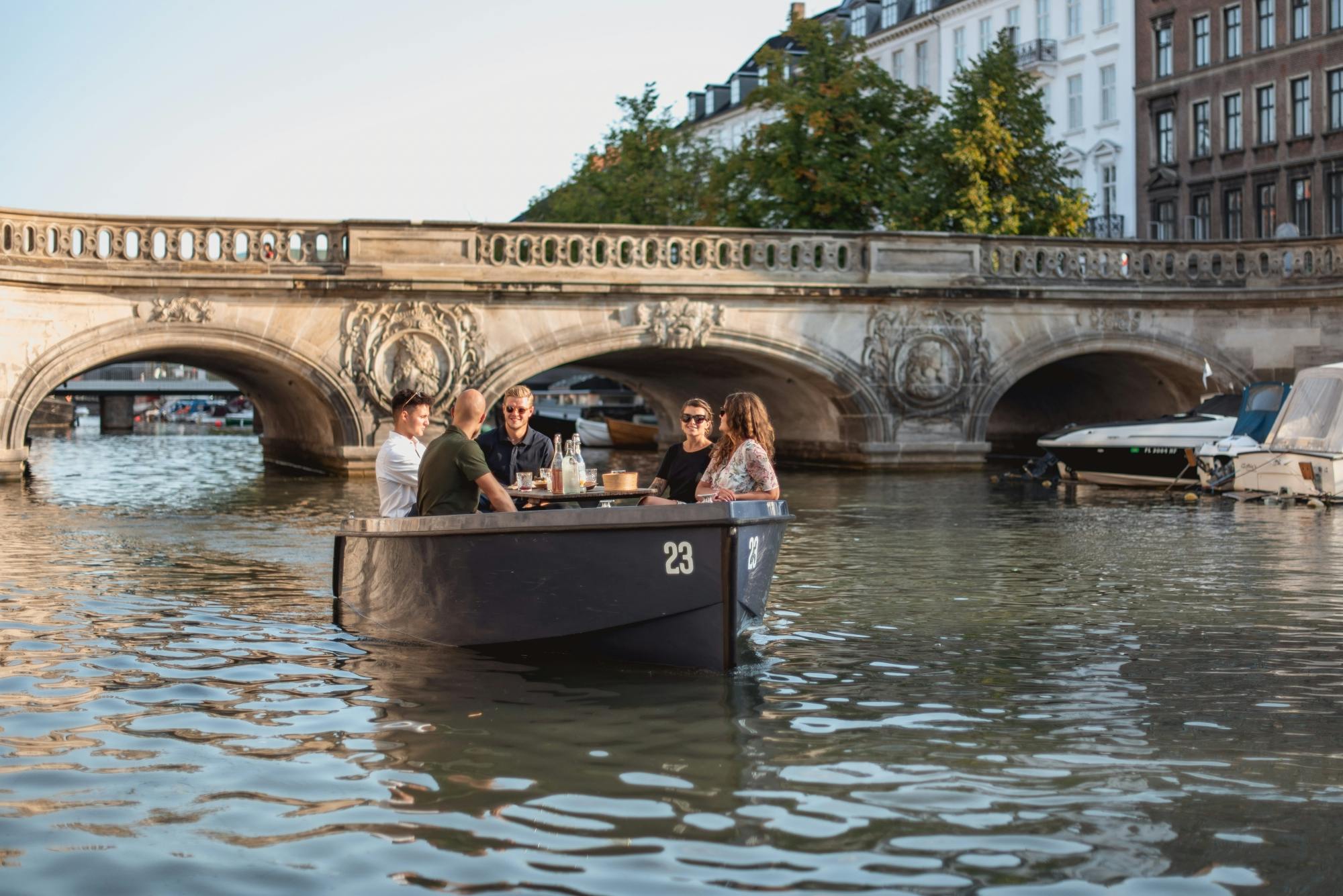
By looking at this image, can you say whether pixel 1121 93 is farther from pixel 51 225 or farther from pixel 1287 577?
pixel 1287 577

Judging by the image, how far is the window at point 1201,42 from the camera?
44.3 metres

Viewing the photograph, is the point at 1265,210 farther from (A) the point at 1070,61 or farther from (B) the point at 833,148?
(B) the point at 833,148

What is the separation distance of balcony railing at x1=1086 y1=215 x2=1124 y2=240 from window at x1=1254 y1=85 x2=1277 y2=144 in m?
4.99

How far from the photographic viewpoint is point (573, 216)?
45.2 m

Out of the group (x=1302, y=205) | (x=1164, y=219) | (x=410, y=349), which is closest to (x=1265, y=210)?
(x=1302, y=205)

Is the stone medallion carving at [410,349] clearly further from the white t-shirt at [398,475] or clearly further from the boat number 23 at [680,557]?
the boat number 23 at [680,557]

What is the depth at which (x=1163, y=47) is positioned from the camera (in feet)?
151

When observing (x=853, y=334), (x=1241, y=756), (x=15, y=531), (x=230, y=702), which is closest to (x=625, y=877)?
(x=1241, y=756)

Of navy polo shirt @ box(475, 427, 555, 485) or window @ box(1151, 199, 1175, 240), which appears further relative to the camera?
window @ box(1151, 199, 1175, 240)

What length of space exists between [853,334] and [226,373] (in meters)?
11.6

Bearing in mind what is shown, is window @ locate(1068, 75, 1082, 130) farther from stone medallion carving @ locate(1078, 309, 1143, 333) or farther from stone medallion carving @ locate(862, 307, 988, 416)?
stone medallion carving @ locate(862, 307, 988, 416)

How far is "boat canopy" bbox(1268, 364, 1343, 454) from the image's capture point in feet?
68.6

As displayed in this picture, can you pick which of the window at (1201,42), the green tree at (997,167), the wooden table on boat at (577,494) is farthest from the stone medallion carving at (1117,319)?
the wooden table on boat at (577,494)

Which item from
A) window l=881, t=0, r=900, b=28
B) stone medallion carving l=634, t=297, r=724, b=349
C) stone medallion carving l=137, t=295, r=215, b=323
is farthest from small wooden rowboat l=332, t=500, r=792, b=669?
window l=881, t=0, r=900, b=28
